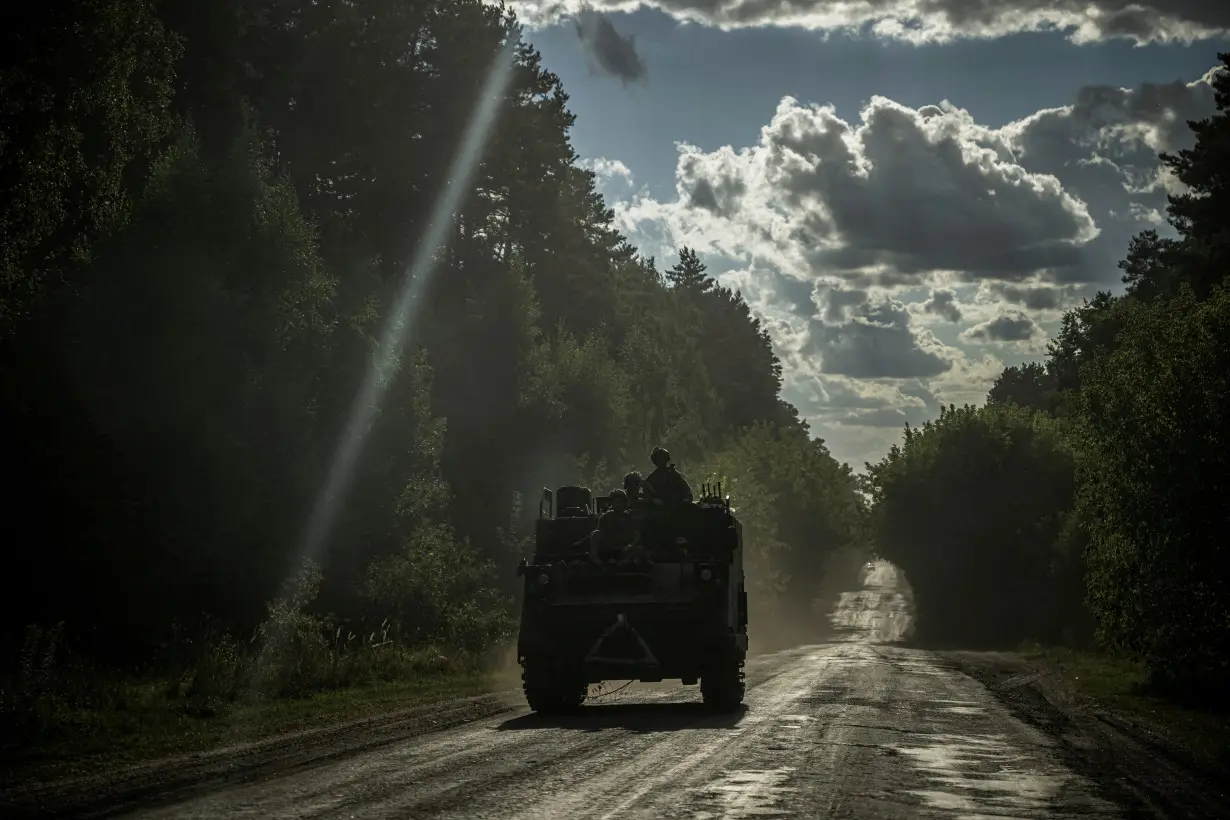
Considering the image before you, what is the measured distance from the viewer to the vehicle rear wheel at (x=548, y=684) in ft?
61.4

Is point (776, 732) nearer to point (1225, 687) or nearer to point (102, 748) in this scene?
point (102, 748)

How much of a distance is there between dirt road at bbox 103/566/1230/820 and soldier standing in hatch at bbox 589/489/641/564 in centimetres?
211

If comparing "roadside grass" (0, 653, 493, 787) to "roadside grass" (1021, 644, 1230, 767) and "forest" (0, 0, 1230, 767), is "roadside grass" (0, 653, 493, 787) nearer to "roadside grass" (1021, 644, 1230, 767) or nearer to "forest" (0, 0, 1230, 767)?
"forest" (0, 0, 1230, 767)

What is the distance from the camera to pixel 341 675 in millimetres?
25312

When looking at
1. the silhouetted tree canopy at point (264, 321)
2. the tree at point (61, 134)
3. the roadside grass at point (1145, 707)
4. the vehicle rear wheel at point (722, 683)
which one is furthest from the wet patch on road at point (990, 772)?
the tree at point (61, 134)

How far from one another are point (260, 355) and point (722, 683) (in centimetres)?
1455

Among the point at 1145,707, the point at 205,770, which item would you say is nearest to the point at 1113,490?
the point at 1145,707

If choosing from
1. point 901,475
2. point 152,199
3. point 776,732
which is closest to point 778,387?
point 901,475

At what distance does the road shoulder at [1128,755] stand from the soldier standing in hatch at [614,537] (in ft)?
18.4

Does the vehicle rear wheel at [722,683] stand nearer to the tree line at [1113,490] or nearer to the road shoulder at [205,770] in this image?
the road shoulder at [205,770]

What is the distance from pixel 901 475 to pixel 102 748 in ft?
196

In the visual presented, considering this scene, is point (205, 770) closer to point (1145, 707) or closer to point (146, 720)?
point (146, 720)

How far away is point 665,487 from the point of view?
20016 millimetres

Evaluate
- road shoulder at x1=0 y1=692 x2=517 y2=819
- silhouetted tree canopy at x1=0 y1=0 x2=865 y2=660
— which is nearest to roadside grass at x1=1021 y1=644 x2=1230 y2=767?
road shoulder at x1=0 y1=692 x2=517 y2=819
